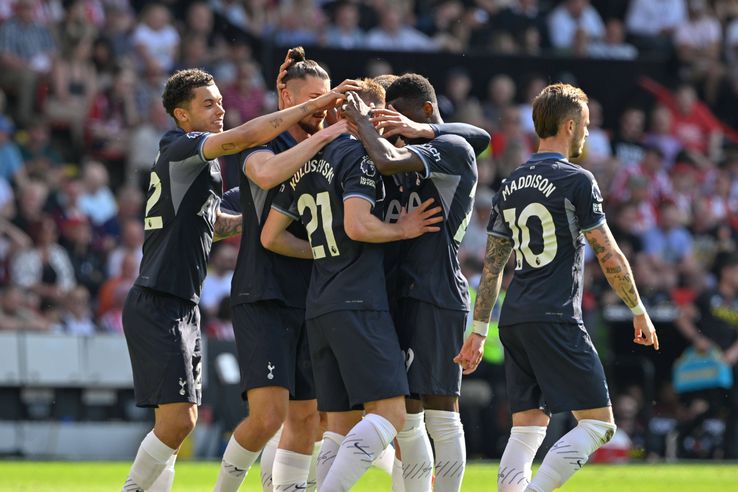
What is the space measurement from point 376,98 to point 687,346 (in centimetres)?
1146

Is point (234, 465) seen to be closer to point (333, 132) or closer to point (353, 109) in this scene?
point (333, 132)

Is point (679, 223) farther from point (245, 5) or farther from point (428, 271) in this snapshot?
point (428, 271)

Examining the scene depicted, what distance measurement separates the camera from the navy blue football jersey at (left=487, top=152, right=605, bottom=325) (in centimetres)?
766

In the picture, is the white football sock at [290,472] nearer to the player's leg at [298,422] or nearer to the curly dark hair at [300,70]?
the player's leg at [298,422]

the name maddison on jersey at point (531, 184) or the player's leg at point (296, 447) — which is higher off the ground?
the name maddison on jersey at point (531, 184)

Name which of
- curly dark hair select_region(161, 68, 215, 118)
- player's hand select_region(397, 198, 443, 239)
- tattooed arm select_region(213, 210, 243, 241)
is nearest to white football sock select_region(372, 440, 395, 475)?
tattooed arm select_region(213, 210, 243, 241)

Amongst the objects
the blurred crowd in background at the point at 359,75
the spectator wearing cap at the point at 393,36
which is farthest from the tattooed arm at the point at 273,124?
the spectator wearing cap at the point at 393,36

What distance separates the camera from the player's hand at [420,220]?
7.66m

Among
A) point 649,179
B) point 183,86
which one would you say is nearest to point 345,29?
point 649,179

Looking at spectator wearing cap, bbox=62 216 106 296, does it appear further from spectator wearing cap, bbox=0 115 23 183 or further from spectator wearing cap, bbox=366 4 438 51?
spectator wearing cap, bbox=366 4 438 51

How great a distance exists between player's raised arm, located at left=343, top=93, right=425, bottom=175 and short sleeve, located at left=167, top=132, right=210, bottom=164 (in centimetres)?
92

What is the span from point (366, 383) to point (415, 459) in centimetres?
61

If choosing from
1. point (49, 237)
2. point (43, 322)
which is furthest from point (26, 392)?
point (49, 237)

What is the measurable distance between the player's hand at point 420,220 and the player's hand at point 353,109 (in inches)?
23.1
